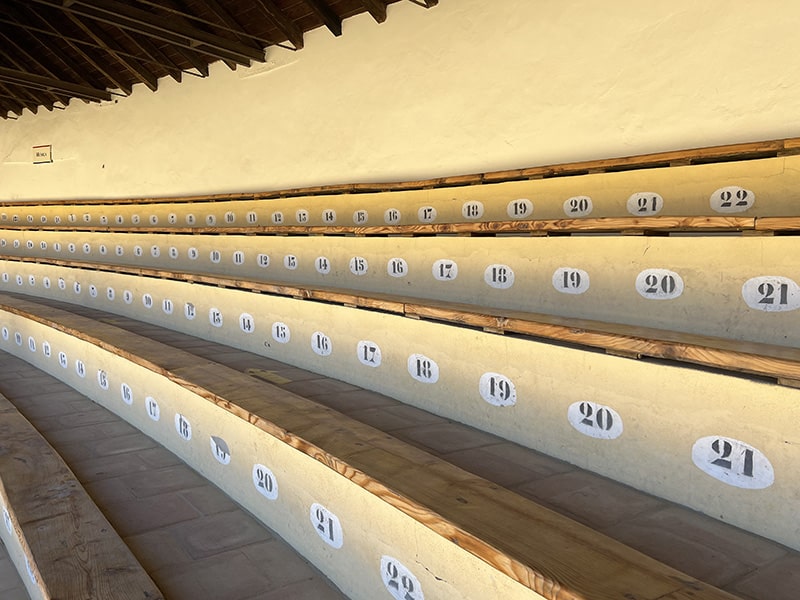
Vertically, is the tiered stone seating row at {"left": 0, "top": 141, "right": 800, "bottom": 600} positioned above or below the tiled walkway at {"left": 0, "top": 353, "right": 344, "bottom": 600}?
above

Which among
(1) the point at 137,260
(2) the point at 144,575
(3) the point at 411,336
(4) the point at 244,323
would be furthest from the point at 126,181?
(2) the point at 144,575

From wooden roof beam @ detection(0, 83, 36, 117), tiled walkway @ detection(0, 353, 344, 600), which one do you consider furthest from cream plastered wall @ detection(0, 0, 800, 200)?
tiled walkway @ detection(0, 353, 344, 600)

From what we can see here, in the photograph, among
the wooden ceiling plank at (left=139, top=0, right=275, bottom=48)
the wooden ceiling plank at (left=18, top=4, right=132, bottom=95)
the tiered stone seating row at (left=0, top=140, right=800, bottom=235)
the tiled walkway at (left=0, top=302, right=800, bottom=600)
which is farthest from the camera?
the wooden ceiling plank at (left=18, top=4, right=132, bottom=95)

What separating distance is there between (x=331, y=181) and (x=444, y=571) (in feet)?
14.4

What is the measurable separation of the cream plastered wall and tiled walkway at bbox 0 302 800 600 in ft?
7.15

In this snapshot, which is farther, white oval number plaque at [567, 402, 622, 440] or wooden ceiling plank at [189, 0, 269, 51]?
wooden ceiling plank at [189, 0, 269, 51]

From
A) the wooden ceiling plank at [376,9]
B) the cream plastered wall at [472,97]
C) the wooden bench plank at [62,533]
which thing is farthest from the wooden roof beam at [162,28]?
the wooden bench plank at [62,533]

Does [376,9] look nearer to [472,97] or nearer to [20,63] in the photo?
[472,97]

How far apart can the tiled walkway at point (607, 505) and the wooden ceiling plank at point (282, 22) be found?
4373mm

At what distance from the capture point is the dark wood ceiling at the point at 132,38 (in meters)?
5.31

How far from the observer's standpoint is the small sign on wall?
8.49m

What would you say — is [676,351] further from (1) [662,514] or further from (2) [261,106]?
(2) [261,106]

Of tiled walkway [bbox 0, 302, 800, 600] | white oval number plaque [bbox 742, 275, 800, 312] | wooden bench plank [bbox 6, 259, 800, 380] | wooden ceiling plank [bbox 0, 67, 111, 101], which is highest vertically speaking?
wooden ceiling plank [bbox 0, 67, 111, 101]

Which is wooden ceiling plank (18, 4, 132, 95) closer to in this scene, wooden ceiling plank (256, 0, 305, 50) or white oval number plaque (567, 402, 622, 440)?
wooden ceiling plank (256, 0, 305, 50)
